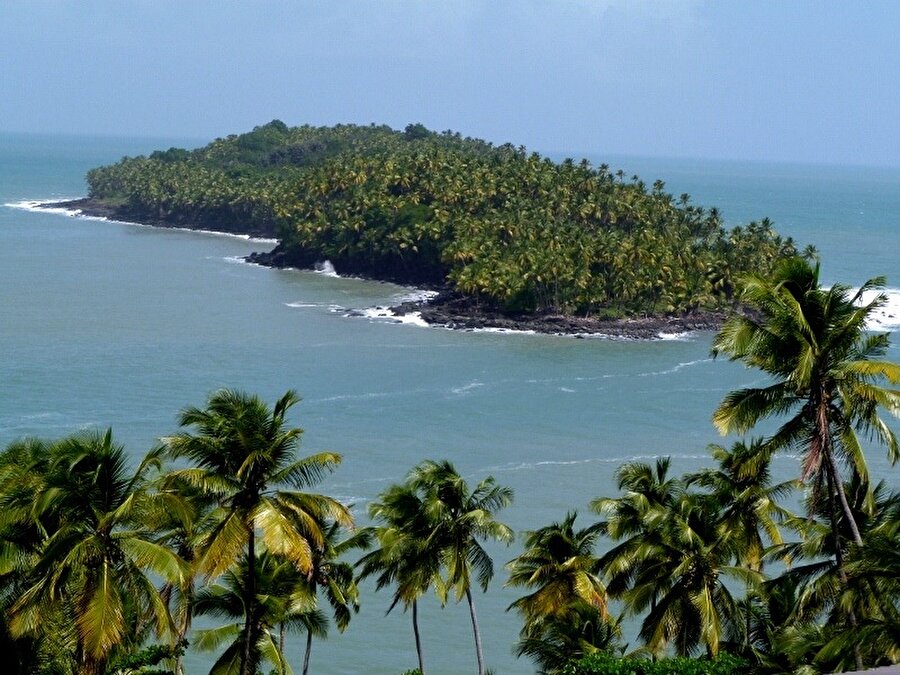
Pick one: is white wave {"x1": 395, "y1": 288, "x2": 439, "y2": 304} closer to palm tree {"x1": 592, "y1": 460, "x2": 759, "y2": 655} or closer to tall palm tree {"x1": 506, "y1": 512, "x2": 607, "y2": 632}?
tall palm tree {"x1": 506, "y1": 512, "x2": 607, "y2": 632}

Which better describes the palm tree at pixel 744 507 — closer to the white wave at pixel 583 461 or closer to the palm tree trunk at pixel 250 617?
the palm tree trunk at pixel 250 617

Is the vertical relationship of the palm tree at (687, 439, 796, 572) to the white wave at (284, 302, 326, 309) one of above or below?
above

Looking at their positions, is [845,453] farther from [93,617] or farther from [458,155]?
[458,155]

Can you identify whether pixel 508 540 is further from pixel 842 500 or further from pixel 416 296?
pixel 416 296

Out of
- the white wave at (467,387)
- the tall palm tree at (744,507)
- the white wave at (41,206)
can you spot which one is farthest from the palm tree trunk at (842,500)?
the white wave at (41,206)

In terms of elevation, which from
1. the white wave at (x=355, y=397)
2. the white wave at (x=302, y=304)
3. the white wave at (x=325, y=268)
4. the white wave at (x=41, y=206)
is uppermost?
the white wave at (x=41, y=206)

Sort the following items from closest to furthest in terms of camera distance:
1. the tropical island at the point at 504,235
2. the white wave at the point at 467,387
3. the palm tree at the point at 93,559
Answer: the palm tree at the point at 93,559
the white wave at the point at 467,387
the tropical island at the point at 504,235

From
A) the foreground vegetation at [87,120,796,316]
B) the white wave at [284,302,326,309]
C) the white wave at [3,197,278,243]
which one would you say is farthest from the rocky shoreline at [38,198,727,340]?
the white wave at [3,197,278,243]
